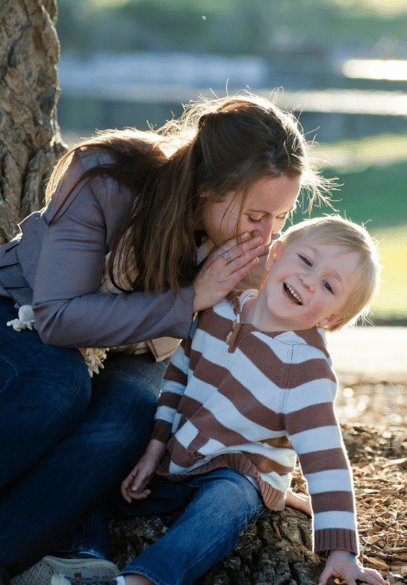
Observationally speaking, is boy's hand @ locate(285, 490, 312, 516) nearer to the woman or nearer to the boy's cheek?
the woman

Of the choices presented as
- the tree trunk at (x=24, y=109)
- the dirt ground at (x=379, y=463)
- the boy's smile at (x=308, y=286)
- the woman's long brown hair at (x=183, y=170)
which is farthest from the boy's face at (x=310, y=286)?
the tree trunk at (x=24, y=109)

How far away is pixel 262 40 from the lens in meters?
29.9

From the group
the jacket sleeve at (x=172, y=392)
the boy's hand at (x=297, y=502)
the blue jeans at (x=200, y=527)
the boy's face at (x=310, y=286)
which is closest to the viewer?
the blue jeans at (x=200, y=527)

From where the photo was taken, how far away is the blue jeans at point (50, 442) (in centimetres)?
195

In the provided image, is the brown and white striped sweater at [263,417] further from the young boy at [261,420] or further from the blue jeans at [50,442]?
the blue jeans at [50,442]

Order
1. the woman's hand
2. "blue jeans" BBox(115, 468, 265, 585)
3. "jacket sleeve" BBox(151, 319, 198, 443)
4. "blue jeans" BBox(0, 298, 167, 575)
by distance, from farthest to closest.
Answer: "jacket sleeve" BBox(151, 319, 198, 443) → the woman's hand → "blue jeans" BBox(0, 298, 167, 575) → "blue jeans" BBox(115, 468, 265, 585)

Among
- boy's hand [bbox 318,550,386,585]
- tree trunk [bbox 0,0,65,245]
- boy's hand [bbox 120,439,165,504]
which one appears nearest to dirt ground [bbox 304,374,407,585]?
boy's hand [bbox 318,550,386,585]

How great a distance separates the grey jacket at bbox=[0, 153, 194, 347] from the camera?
6.83 feet

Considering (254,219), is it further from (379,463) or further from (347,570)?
(379,463)

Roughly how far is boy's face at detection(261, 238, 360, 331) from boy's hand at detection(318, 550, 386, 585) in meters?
0.66

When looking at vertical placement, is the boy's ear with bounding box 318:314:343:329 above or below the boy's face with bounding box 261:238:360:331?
below

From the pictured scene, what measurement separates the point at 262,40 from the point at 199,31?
2.80 meters

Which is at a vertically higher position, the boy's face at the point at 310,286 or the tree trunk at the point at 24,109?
the tree trunk at the point at 24,109

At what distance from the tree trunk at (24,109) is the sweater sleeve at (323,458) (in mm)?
1607
